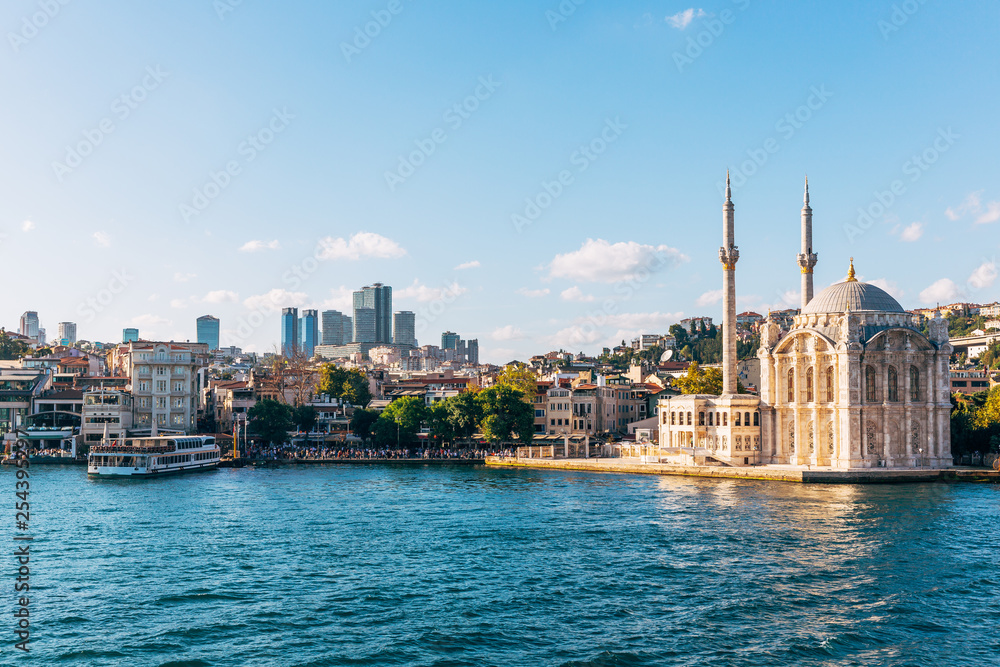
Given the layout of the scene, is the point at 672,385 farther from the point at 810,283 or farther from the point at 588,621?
the point at 588,621

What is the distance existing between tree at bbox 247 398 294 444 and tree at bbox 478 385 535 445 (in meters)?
18.6

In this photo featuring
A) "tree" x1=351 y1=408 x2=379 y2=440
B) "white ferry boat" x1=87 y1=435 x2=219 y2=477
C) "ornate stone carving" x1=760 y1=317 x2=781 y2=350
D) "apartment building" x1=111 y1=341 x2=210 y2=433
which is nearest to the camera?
"white ferry boat" x1=87 y1=435 x2=219 y2=477

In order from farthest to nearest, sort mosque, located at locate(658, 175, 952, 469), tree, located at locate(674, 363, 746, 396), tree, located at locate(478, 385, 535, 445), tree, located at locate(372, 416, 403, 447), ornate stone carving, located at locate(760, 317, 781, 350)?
tree, located at locate(372, 416, 403, 447), tree, located at locate(674, 363, 746, 396), tree, located at locate(478, 385, 535, 445), ornate stone carving, located at locate(760, 317, 781, 350), mosque, located at locate(658, 175, 952, 469)

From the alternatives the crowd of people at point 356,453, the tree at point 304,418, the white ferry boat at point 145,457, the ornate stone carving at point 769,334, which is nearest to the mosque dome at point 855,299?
the ornate stone carving at point 769,334

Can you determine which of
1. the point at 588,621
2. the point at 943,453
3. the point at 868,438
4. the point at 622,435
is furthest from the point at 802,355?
the point at 588,621

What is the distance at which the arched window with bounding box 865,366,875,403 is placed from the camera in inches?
2029

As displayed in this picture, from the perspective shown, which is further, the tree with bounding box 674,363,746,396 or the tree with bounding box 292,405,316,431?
the tree with bounding box 292,405,316,431

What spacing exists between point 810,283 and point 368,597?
48272mm

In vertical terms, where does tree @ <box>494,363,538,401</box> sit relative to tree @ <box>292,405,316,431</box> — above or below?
above

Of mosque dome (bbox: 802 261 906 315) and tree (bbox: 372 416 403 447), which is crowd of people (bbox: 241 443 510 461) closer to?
tree (bbox: 372 416 403 447)

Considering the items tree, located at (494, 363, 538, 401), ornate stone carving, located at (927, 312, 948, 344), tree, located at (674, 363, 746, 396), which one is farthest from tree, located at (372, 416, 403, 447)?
ornate stone carving, located at (927, 312, 948, 344)

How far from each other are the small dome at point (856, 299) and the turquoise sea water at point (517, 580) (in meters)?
13.7

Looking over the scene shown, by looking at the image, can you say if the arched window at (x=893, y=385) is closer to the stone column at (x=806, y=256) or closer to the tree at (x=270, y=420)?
the stone column at (x=806, y=256)

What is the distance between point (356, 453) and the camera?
7275cm
